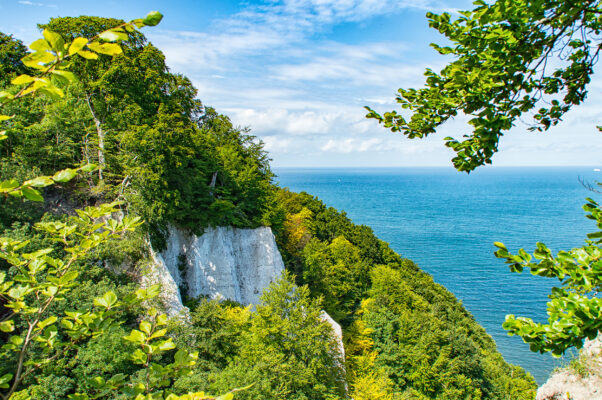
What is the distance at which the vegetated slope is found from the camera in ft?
76.5

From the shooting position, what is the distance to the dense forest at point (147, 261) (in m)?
12.9

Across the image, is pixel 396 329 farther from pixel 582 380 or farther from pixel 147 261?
pixel 147 261

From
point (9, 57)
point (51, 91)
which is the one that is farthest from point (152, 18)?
point (9, 57)

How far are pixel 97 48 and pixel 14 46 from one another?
26797 millimetres

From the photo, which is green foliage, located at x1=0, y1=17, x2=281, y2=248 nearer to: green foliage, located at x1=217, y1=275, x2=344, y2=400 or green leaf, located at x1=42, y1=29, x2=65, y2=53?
green foliage, located at x1=217, y1=275, x2=344, y2=400

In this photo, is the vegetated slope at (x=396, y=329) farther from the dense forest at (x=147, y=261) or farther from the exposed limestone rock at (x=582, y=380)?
the exposed limestone rock at (x=582, y=380)

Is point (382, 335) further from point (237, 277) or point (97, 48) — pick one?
point (97, 48)

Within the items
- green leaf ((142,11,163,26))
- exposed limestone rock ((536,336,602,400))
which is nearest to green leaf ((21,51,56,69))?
green leaf ((142,11,163,26))

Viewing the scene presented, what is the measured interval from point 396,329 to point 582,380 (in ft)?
60.1

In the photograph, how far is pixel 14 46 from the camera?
20.8m

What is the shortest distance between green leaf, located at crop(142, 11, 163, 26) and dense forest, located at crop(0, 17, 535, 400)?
7.78 meters

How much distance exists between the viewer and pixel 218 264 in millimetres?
22578

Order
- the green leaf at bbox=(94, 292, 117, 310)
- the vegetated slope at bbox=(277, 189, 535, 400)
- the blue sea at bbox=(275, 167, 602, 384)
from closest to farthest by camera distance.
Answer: the green leaf at bbox=(94, 292, 117, 310)
the vegetated slope at bbox=(277, 189, 535, 400)
the blue sea at bbox=(275, 167, 602, 384)

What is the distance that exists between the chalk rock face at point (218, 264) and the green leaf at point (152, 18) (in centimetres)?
1693
